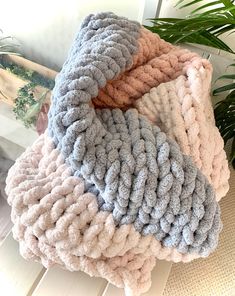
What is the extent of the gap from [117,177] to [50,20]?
0.78m

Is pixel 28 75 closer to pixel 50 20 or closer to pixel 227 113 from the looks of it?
pixel 50 20

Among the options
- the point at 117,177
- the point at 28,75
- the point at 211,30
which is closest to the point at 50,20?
the point at 28,75

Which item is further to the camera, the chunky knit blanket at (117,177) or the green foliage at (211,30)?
the green foliage at (211,30)

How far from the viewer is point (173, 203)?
475 mm

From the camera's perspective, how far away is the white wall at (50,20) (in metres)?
0.95

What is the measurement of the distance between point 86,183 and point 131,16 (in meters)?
0.59

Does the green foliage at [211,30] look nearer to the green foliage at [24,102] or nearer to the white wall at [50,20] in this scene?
the white wall at [50,20]

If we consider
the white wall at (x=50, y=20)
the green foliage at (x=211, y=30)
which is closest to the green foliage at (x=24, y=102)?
the white wall at (x=50, y=20)

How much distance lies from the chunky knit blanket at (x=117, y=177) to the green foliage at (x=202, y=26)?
6.9 inches

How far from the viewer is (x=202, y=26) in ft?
2.27

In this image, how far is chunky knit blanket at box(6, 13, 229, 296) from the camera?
476 mm

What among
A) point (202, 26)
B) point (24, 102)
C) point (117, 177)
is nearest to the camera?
point (117, 177)

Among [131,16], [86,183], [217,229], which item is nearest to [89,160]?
[86,183]

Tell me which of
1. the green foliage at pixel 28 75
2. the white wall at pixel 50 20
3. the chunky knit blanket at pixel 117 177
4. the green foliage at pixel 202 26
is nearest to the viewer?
the chunky knit blanket at pixel 117 177
